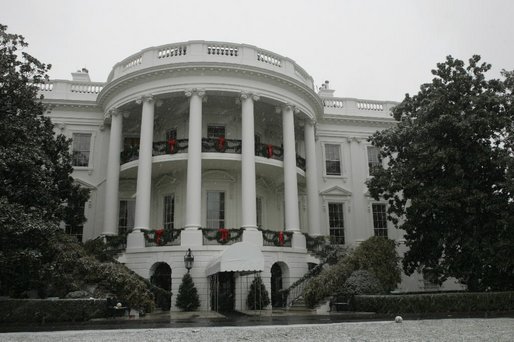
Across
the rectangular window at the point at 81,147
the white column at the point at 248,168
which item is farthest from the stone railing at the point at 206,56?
the rectangular window at the point at 81,147

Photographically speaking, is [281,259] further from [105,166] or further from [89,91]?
[89,91]

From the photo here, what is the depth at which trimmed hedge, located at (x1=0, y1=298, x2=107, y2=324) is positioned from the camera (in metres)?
13.1

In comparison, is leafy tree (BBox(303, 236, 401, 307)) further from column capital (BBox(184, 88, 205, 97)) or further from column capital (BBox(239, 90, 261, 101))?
column capital (BBox(184, 88, 205, 97))

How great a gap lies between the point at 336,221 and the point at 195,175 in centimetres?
1040

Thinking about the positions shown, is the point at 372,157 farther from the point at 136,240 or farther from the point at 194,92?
the point at 136,240

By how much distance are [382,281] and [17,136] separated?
1406 cm

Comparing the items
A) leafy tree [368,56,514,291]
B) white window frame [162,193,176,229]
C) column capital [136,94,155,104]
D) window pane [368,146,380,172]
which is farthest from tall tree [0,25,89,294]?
window pane [368,146,380,172]

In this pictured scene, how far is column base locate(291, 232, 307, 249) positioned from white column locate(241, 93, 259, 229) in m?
2.23

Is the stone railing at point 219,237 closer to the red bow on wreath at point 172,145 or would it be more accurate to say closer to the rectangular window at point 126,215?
the red bow on wreath at point 172,145

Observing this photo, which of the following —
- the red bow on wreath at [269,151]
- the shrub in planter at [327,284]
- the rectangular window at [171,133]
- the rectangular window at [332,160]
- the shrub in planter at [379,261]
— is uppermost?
the rectangular window at [171,133]

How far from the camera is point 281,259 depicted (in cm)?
2105

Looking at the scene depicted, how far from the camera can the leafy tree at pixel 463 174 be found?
1738 cm

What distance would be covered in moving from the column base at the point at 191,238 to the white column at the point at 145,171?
2148 millimetres

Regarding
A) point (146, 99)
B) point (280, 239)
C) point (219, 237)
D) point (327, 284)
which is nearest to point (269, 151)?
point (280, 239)
